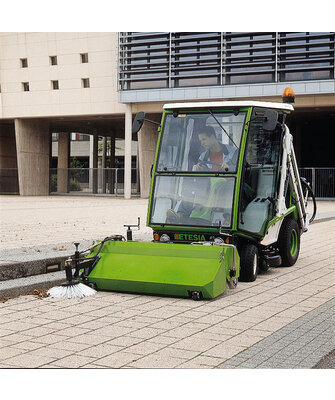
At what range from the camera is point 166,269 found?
7.45 metres

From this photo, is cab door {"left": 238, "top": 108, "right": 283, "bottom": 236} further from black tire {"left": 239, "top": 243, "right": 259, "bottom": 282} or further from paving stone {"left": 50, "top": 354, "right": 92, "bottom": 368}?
paving stone {"left": 50, "top": 354, "right": 92, "bottom": 368}

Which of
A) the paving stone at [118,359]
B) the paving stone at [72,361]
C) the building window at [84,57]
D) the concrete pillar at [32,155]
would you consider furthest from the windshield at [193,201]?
the concrete pillar at [32,155]

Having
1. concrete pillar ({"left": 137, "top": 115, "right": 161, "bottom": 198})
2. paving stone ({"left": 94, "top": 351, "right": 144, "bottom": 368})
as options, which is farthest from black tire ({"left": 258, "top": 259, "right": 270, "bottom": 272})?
concrete pillar ({"left": 137, "top": 115, "right": 161, "bottom": 198})

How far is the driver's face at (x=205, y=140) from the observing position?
8.77 metres

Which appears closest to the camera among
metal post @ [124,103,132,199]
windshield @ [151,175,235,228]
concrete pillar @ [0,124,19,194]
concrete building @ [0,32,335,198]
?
windshield @ [151,175,235,228]

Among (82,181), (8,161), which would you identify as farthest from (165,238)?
(8,161)

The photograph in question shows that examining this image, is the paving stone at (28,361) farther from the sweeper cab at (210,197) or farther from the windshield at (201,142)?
the windshield at (201,142)

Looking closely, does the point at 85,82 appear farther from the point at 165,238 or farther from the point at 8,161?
the point at 165,238

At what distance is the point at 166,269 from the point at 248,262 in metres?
1.59

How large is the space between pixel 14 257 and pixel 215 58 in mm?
23763

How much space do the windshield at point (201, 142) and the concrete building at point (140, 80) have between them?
21339 mm

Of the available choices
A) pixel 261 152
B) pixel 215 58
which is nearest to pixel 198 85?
pixel 215 58

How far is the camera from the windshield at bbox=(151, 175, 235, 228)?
8.45 m

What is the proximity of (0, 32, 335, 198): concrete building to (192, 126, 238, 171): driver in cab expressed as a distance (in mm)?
21504
